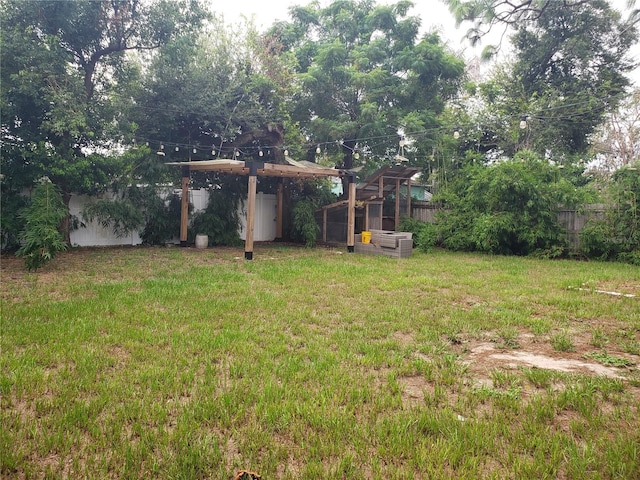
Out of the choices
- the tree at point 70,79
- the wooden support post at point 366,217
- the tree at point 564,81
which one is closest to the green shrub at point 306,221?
the wooden support post at point 366,217

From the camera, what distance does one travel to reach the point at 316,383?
8.38ft

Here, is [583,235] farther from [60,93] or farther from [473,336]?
[60,93]

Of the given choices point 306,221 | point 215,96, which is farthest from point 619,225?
point 215,96

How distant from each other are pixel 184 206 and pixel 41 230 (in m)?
4.31

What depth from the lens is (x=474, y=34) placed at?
6.29 m

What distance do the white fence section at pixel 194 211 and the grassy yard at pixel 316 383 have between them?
4.67 metres

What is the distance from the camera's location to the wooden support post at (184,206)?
1031 cm

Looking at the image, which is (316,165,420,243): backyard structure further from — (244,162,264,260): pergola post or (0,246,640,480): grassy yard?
(0,246,640,480): grassy yard

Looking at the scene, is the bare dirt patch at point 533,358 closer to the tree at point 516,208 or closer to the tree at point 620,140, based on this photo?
the tree at point 516,208

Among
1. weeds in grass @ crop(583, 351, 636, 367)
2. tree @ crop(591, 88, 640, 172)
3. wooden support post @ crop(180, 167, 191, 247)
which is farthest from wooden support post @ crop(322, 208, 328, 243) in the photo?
tree @ crop(591, 88, 640, 172)

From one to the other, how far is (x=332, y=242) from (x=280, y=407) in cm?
944

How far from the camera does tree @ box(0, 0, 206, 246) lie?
7.50m

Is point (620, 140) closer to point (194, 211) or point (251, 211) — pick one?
point (251, 211)

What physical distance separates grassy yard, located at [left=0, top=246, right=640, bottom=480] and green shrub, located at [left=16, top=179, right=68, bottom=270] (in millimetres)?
992
